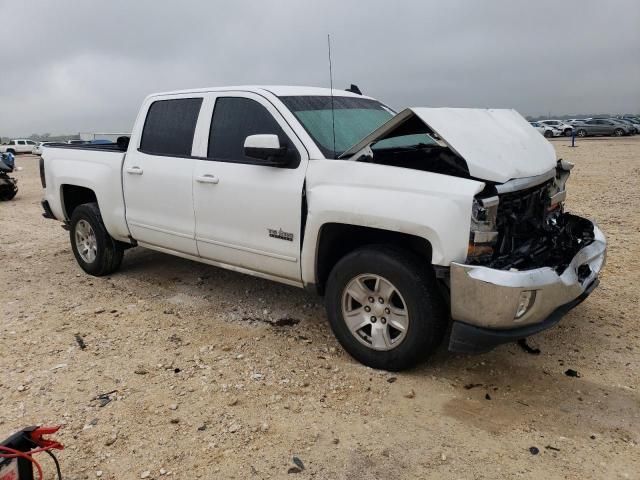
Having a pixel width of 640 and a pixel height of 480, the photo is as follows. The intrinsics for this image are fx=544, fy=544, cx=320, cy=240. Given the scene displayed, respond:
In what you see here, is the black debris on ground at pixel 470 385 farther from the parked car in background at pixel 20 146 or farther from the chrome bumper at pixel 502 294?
the parked car in background at pixel 20 146

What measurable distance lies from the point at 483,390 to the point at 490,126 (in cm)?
180

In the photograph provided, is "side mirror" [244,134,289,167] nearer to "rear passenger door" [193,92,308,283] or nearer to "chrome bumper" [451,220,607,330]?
"rear passenger door" [193,92,308,283]

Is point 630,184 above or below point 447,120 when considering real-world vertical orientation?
below

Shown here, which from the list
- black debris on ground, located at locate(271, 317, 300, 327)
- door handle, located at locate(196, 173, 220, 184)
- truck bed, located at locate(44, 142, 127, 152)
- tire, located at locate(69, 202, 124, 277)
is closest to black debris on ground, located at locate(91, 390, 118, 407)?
black debris on ground, located at locate(271, 317, 300, 327)

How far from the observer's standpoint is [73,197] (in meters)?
6.12

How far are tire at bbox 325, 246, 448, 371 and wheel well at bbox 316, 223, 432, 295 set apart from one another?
0.10 meters

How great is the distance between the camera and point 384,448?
2834 mm

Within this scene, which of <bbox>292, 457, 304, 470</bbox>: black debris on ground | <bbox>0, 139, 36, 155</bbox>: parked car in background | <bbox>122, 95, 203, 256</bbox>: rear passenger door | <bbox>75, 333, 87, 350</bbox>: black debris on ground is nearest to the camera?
<bbox>292, 457, 304, 470</bbox>: black debris on ground

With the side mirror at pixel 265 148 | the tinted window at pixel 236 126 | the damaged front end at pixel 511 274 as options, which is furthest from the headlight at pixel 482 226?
the tinted window at pixel 236 126

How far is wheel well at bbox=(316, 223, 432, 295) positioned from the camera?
3453 mm

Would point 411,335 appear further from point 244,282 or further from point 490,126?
point 244,282

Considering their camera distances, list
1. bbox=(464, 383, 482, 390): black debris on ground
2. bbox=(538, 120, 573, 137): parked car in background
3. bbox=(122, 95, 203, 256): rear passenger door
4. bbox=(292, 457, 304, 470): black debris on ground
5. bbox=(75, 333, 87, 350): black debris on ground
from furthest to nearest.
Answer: bbox=(538, 120, 573, 137): parked car in background < bbox=(122, 95, 203, 256): rear passenger door < bbox=(75, 333, 87, 350): black debris on ground < bbox=(464, 383, 482, 390): black debris on ground < bbox=(292, 457, 304, 470): black debris on ground

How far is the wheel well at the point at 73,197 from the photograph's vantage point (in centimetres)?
597

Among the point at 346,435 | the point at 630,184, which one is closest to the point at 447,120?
the point at 346,435
